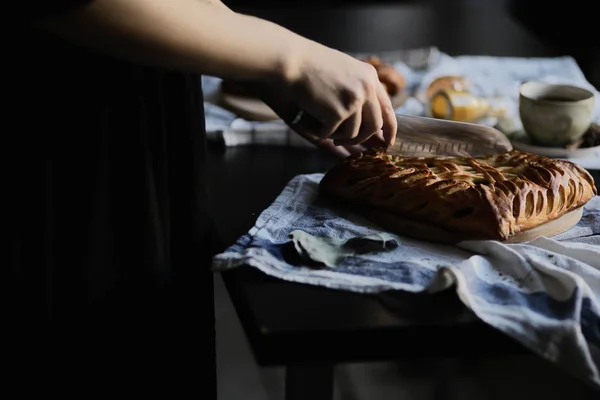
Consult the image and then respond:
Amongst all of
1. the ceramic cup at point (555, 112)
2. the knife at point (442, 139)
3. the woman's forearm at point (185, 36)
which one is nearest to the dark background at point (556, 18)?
the ceramic cup at point (555, 112)

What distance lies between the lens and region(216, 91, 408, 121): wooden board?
47.7 inches

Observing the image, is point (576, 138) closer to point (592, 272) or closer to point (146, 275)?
point (592, 272)

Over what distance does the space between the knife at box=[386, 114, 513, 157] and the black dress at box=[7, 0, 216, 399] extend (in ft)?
0.78

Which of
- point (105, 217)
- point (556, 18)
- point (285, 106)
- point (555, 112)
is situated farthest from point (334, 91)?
point (556, 18)

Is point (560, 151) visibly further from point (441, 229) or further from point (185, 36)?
point (185, 36)

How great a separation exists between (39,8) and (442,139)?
49cm

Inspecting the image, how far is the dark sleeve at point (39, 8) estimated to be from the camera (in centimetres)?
58

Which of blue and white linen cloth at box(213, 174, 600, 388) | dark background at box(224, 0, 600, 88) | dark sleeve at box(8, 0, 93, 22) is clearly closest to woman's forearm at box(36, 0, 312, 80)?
dark sleeve at box(8, 0, 93, 22)

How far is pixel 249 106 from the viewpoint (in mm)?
1235

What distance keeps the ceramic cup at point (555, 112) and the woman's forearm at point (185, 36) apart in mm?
479

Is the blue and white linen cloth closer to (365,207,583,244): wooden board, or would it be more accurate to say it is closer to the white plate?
(365,207,583,244): wooden board

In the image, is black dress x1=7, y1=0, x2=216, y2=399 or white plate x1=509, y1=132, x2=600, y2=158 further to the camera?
white plate x1=509, y1=132, x2=600, y2=158

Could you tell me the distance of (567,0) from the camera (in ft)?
7.33

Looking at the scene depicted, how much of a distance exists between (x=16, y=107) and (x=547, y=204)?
1.63ft
